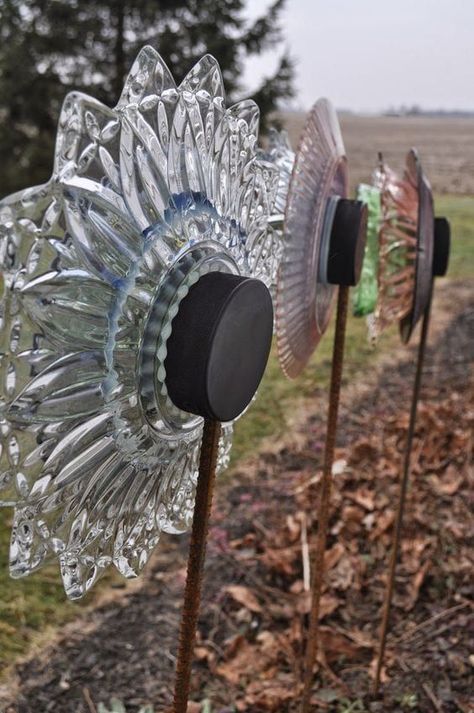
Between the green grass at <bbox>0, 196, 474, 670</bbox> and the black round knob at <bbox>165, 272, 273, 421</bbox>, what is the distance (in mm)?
1565

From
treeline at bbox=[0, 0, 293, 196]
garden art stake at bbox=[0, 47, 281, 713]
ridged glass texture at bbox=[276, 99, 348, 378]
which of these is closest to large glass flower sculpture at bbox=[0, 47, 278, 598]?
garden art stake at bbox=[0, 47, 281, 713]

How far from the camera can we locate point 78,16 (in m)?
6.97

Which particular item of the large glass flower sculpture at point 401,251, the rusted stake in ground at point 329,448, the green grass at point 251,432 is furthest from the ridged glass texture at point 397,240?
the green grass at point 251,432

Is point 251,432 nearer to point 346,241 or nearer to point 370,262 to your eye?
point 370,262

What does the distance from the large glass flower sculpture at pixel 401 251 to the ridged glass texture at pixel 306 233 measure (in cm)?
18

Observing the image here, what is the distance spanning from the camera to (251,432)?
11.7ft

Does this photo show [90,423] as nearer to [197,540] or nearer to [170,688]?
[197,540]

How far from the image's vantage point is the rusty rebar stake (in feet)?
2.62

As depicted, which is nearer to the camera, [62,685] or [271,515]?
[62,685]

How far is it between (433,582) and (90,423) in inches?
69.0

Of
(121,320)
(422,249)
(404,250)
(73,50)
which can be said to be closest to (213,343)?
(121,320)

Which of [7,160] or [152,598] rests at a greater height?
[7,160]

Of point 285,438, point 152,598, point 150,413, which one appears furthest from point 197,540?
point 285,438

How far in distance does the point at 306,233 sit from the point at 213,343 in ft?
1.79
